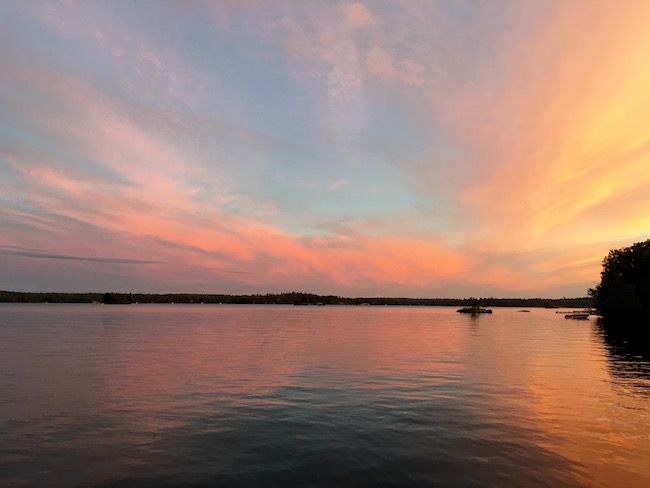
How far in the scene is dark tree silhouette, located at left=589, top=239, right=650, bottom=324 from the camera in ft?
458

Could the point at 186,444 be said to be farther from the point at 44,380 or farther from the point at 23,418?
the point at 44,380

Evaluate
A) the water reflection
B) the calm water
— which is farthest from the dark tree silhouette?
the calm water

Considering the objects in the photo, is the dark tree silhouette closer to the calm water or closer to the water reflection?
the water reflection

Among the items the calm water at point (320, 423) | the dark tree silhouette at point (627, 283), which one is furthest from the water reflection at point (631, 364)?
the dark tree silhouette at point (627, 283)

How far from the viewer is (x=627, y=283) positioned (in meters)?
146

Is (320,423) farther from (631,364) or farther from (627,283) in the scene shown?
(627,283)

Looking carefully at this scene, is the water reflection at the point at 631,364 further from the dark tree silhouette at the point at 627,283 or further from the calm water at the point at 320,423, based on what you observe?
the dark tree silhouette at the point at 627,283

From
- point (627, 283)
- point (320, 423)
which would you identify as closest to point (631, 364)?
point (320, 423)

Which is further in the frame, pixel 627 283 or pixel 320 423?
pixel 627 283

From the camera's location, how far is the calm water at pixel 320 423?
17750 mm

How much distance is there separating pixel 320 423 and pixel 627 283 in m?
164

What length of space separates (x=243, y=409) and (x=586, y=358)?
52121 millimetres

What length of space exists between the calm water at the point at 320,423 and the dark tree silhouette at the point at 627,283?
113 metres

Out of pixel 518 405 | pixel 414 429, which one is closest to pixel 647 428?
pixel 518 405
